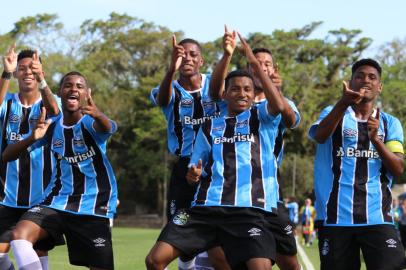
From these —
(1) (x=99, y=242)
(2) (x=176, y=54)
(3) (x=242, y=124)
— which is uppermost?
(2) (x=176, y=54)

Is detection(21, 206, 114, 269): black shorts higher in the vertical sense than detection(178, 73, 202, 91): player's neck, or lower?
lower

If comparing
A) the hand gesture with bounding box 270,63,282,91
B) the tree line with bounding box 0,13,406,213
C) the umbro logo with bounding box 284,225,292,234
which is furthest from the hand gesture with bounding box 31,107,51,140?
the tree line with bounding box 0,13,406,213

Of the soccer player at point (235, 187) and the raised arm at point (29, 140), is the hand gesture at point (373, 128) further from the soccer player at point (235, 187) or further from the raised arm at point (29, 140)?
the raised arm at point (29, 140)

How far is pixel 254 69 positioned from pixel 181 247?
1.92 meters

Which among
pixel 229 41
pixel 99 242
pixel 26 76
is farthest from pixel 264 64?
pixel 26 76

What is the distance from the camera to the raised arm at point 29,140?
8.54 meters

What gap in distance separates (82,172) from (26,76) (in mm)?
1699

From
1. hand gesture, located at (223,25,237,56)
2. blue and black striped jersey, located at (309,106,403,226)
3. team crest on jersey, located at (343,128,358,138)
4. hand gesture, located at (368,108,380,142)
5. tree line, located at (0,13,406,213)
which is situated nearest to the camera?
hand gesture, located at (368,108,380,142)

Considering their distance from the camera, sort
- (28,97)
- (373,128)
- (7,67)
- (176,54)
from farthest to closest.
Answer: (28,97)
(7,67)
(176,54)
(373,128)

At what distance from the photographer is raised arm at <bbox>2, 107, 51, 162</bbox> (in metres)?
8.54

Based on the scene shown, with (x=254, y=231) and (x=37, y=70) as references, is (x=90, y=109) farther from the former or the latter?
(x=254, y=231)

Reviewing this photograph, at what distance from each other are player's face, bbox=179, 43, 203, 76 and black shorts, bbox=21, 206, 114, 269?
2.04 m

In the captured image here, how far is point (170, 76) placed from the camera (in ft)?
29.5

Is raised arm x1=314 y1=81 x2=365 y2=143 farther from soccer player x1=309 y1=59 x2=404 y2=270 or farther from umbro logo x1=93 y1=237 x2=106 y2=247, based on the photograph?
umbro logo x1=93 y1=237 x2=106 y2=247
